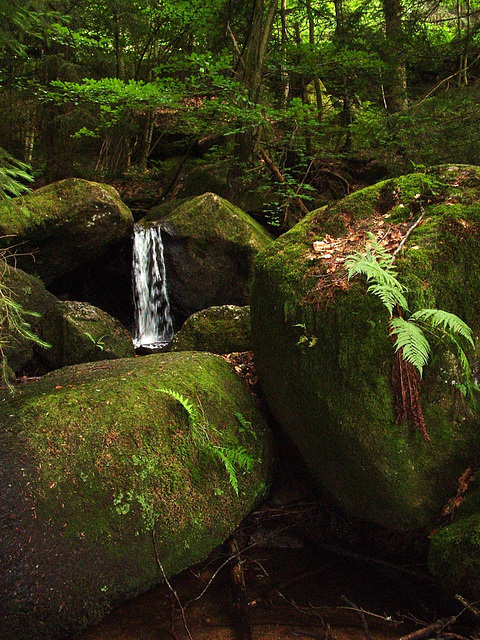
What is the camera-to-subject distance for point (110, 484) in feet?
9.61

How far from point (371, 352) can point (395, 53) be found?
27.8 ft

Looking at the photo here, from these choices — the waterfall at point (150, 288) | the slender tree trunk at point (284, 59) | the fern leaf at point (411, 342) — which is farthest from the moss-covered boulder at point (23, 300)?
the slender tree trunk at point (284, 59)

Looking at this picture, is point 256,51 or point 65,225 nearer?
point 65,225

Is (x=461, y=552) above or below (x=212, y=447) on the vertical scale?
below

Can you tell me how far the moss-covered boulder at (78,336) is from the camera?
5.82m

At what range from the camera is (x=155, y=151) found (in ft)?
49.5

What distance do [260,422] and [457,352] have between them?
1.71 meters

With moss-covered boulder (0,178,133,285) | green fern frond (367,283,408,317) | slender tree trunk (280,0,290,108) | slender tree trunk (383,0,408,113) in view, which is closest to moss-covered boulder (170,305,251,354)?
green fern frond (367,283,408,317)

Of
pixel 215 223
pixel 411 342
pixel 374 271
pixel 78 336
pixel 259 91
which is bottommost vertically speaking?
pixel 78 336

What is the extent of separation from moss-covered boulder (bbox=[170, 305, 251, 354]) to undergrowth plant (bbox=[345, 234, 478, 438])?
2572 mm

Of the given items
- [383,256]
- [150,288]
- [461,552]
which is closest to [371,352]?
[383,256]

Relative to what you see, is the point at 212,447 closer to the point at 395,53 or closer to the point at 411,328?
the point at 411,328

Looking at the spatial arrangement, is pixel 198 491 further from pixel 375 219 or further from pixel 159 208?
pixel 159 208

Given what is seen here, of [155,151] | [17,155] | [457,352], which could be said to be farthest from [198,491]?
[155,151]
